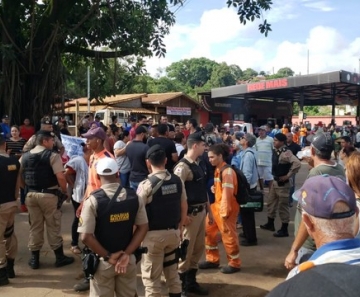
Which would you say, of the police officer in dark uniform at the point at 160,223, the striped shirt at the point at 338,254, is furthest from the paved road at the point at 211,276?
the striped shirt at the point at 338,254

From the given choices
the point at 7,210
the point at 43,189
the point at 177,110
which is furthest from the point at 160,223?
the point at 177,110

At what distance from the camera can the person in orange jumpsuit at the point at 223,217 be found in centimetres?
504

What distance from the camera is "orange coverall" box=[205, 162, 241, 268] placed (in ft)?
16.5

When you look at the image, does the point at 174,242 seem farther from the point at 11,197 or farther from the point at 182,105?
the point at 182,105

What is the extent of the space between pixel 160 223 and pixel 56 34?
7.49 metres

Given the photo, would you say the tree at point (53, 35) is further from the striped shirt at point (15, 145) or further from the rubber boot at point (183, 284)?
the rubber boot at point (183, 284)

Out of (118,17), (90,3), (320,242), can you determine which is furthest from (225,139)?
(320,242)

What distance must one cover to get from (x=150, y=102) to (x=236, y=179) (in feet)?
79.2

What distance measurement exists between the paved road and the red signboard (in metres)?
17.6

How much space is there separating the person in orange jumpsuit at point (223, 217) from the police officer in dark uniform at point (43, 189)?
2009mm

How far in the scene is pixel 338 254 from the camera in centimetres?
154

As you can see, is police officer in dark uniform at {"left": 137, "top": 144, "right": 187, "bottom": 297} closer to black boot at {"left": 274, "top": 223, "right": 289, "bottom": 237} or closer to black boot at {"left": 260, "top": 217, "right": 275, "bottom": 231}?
black boot at {"left": 274, "top": 223, "right": 289, "bottom": 237}

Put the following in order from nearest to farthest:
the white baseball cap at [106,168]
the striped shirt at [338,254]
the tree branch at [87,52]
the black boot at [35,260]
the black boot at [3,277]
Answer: the striped shirt at [338,254], the white baseball cap at [106,168], the black boot at [3,277], the black boot at [35,260], the tree branch at [87,52]

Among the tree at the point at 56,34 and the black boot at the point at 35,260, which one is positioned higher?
the tree at the point at 56,34
